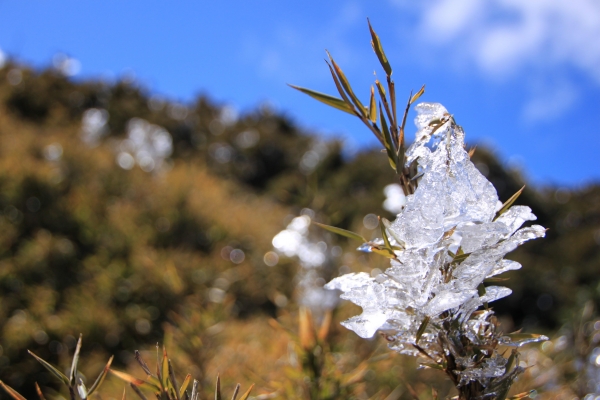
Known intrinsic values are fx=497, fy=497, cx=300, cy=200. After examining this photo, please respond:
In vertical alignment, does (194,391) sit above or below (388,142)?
below

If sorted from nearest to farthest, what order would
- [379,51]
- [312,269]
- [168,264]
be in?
1. [379,51]
2. [312,269]
3. [168,264]

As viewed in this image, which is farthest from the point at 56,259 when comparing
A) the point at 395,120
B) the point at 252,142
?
the point at 252,142

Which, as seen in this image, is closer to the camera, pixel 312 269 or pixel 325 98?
pixel 325 98

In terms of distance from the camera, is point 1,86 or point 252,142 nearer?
point 1,86

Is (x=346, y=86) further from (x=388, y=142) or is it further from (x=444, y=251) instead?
(x=444, y=251)

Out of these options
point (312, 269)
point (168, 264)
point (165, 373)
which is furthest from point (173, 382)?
point (168, 264)

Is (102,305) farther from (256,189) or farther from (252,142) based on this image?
(252,142)

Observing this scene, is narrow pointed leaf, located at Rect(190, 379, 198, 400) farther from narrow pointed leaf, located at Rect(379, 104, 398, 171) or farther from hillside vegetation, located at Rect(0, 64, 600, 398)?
hillside vegetation, located at Rect(0, 64, 600, 398)

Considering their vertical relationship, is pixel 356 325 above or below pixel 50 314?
above
